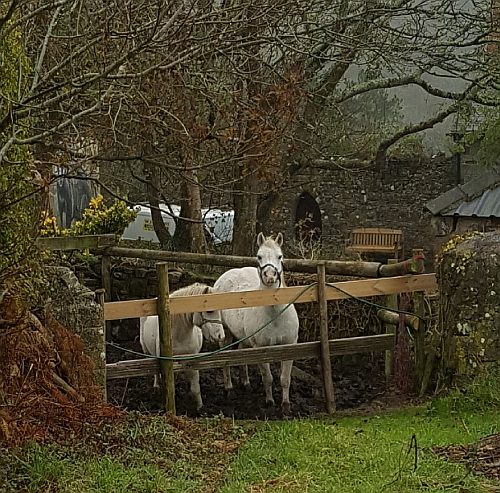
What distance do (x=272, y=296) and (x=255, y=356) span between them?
2.09 ft

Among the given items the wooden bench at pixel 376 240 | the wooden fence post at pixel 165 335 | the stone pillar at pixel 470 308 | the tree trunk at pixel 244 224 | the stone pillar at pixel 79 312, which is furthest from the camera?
the wooden bench at pixel 376 240

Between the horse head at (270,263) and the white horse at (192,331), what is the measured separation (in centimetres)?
62

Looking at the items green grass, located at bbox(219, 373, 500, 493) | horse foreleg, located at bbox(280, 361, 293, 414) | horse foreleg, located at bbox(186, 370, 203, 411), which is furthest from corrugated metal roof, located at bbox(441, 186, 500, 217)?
green grass, located at bbox(219, 373, 500, 493)

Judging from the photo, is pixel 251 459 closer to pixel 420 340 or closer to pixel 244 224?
pixel 420 340

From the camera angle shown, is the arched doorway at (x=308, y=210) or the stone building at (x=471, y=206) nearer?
the stone building at (x=471, y=206)

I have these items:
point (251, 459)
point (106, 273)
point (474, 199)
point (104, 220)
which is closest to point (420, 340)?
point (251, 459)

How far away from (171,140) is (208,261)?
309 centimetres

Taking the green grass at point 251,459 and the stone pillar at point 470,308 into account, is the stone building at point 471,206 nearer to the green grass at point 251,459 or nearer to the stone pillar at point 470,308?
the stone pillar at point 470,308

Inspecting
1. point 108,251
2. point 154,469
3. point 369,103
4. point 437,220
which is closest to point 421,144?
point 369,103

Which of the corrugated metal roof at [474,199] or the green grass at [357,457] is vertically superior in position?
the corrugated metal roof at [474,199]

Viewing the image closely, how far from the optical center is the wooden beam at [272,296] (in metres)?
7.93

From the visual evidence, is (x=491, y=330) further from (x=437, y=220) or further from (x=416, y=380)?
(x=437, y=220)

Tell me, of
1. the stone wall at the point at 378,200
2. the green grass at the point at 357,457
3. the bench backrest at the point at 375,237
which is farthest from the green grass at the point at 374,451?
the bench backrest at the point at 375,237

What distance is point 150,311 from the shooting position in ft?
26.3
